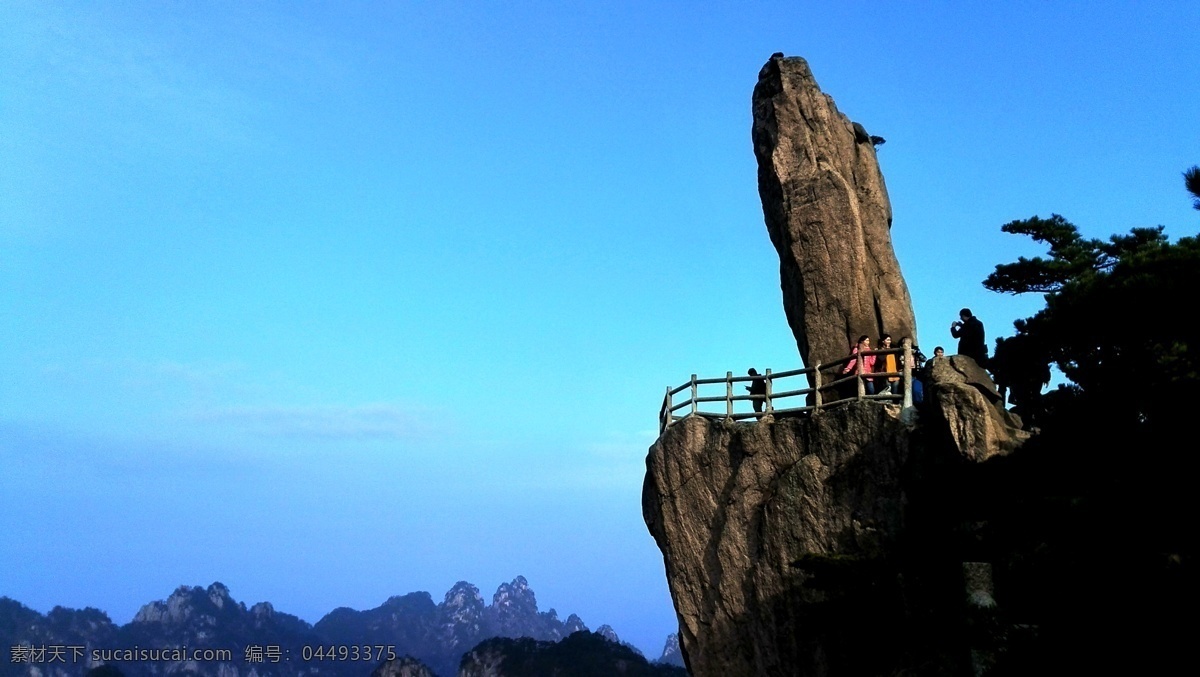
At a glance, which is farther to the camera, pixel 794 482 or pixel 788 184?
pixel 788 184

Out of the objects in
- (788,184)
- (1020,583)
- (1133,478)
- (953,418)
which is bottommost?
(1020,583)

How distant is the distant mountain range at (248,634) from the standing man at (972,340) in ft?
239

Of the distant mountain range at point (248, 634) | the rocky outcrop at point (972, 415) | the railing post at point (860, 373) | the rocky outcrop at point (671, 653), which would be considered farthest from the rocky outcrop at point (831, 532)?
the rocky outcrop at point (671, 653)

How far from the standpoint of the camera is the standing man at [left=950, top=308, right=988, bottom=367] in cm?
2297

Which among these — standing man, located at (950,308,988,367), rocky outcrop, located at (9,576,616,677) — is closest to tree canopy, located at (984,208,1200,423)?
standing man, located at (950,308,988,367)

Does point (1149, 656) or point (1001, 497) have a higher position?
point (1001, 497)

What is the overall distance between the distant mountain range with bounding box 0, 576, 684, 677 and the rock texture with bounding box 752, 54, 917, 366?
69961mm

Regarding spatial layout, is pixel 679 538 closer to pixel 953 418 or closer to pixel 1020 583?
pixel 953 418

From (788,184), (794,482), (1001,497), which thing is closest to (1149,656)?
(1001,497)

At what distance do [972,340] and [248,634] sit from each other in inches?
5586

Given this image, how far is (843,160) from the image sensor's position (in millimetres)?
27438

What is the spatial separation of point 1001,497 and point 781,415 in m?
5.82

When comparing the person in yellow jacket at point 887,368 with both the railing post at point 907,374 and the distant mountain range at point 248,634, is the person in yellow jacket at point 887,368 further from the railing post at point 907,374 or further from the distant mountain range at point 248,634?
the distant mountain range at point 248,634

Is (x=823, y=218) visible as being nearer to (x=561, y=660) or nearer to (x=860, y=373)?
(x=860, y=373)
